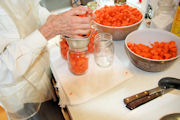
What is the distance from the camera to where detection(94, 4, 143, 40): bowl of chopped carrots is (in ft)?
2.73

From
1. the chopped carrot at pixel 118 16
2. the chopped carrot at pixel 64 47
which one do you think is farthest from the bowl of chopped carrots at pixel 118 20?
the chopped carrot at pixel 64 47

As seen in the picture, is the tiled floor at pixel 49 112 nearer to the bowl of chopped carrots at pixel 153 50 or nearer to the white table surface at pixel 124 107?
the white table surface at pixel 124 107

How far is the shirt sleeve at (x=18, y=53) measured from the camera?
0.59 metres

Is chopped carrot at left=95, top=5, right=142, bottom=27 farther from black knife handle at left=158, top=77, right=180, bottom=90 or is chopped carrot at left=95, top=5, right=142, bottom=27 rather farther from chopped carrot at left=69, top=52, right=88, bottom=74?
black knife handle at left=158, top=77, right=180, bottom=90

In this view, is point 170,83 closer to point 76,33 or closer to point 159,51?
point 159,51

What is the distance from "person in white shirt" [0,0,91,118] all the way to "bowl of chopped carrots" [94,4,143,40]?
0.20 m

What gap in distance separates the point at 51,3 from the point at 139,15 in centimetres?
163

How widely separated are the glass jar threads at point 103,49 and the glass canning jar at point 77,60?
10 cm

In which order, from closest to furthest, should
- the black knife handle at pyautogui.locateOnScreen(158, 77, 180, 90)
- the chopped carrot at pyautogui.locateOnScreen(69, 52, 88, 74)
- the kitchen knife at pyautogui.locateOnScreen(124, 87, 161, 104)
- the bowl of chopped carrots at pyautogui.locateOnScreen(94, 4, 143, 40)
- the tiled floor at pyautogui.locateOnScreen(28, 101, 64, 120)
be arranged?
the black knife handle at pyautogui.locateOnScreen(158, 77, 180, 90), the kitchen knife at pyautogui.locateOnScreen(124, 87, 161, 104), the chopped carrot at pyautogui.locateOnScreen(69, 52, 88, 74), the bowl of chopped carrots at pyautogui.locateOnScreen(94, 4, 143, 40), the tiled floor at pyautogui.locateOnScreen(28, 101, 64, 120)

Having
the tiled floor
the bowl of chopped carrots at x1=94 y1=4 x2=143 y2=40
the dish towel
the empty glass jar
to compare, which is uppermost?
the bowl of chopped carrots at x1=94 y1=4 x2=143 y2=40

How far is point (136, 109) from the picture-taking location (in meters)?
0.58

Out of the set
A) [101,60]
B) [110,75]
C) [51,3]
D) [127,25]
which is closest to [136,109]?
[110,75]

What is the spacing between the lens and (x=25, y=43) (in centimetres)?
61

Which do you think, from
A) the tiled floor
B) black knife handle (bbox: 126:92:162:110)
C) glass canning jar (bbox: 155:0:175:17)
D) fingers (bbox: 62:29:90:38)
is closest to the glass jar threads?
fingers (bbox: 62:29:90:38)
